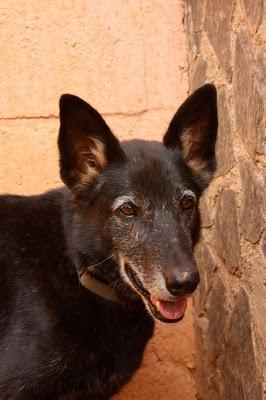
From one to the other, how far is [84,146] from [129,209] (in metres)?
0.35

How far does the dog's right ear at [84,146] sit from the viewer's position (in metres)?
2.71

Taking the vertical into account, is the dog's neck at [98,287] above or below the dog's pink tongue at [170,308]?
below

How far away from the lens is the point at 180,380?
13.4ft

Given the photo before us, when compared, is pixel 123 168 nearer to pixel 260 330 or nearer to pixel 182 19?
pixel 260 330

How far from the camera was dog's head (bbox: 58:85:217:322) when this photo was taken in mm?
2578

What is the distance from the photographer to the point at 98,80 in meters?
3.91

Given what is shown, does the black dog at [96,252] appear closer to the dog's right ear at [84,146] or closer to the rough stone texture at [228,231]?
the dog's right ear at [84,146]

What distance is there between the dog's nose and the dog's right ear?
60 centimetres

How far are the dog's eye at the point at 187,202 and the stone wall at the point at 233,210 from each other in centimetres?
29

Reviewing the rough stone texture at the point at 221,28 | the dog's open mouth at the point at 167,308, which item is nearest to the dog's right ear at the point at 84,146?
the dog's open mouth at the point at 167,308

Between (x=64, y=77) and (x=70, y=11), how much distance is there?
372 millimetres

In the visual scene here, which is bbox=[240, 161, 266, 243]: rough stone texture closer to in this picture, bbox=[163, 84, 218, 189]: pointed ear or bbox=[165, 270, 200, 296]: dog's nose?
bbox=[163, 84, 218, 189]: pointed ear

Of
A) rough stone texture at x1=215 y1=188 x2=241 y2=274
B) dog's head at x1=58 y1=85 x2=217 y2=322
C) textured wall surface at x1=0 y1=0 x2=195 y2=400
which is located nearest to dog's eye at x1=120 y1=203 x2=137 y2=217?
dog's head at x1=58 y1=85 x2=217 y2=322

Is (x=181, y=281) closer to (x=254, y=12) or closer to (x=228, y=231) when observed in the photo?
(x=228, y=231)
